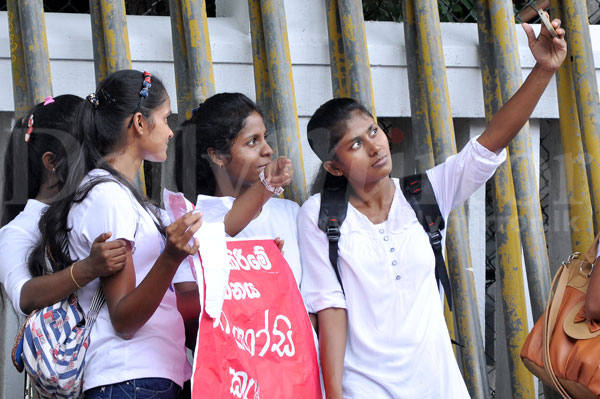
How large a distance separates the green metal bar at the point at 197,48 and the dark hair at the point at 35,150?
0.49m

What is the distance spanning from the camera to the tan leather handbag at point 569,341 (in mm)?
2191

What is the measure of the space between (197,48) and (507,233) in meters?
1.21

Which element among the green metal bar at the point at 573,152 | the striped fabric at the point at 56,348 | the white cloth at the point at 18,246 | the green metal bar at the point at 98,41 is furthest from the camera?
the green metal bar at the point at 573,152

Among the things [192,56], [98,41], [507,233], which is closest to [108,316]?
[192,56]

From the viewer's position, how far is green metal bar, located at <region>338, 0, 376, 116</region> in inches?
113

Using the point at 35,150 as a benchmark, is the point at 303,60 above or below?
above

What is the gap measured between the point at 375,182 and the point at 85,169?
2.52ft

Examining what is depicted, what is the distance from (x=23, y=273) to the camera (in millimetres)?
2047

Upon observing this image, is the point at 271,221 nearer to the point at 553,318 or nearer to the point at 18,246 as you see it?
the point at 18,246

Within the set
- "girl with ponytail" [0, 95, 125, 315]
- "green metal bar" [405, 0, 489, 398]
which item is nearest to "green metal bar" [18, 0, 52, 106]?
"girl with ponytail" [0, 95, 125, 315]

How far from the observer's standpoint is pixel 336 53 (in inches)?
118

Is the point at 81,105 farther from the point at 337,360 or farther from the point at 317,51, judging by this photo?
the point at 317,51

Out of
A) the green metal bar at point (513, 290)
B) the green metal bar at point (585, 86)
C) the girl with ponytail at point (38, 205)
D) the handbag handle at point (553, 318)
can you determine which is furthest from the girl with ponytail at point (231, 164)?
the green metal bar at point (585, 86)

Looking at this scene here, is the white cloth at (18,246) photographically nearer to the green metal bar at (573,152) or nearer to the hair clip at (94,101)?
the hair clip at (94,101)
